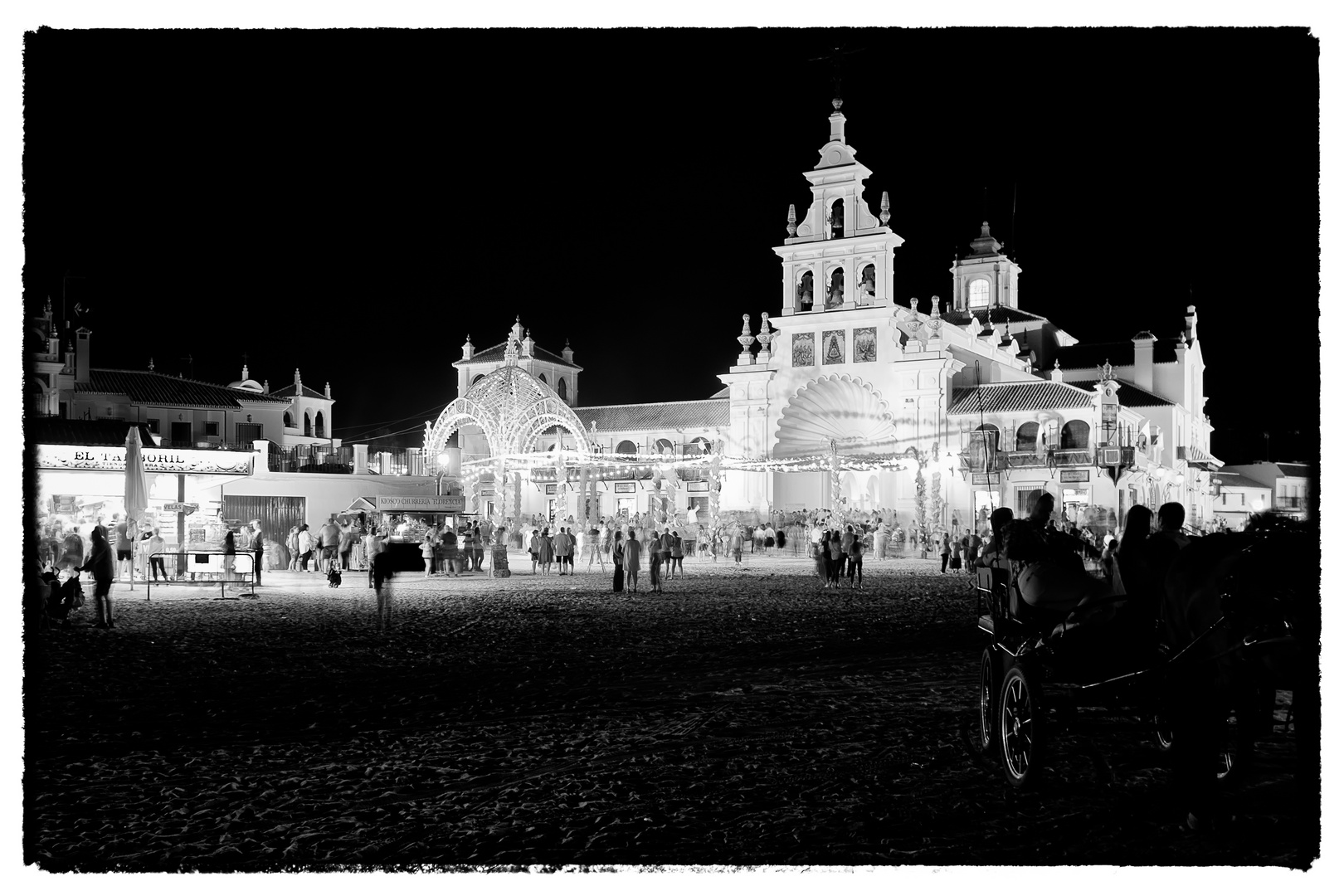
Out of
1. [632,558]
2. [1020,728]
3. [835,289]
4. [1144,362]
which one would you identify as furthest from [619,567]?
[1144,362]

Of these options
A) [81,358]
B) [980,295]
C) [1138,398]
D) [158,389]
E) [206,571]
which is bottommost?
[206,571]

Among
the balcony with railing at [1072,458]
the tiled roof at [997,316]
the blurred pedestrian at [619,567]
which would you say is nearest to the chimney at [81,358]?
the blurred pedestrian at [619,567]

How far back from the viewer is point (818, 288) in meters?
54.5

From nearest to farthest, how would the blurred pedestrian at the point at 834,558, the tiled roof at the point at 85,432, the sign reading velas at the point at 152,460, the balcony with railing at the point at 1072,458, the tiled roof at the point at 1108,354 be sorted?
1. the blurred pedestrian at the point at 834,558
2. the sign reading velas at the point at 152,460
3. the tiled roof at the point at 85,432
4. the balcony with railing at the point at 1072,458
5. the tiled roof at the point at 1108,354

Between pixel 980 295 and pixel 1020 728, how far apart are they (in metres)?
73.3

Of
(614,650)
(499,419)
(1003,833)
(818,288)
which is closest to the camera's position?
(1003,833)

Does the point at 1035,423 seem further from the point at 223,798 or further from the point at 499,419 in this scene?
the point at 223,798

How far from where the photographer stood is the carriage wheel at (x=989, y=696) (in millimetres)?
7383

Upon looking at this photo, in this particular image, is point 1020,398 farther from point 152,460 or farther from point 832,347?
point 152,460

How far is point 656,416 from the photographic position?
6412 cm

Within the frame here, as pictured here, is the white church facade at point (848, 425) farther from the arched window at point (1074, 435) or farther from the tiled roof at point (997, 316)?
the tiled roof at point (997, 316)

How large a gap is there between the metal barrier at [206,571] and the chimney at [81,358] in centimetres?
2793

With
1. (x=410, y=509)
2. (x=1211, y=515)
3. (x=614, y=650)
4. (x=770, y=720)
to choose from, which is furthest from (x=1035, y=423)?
(x=770, y=720)

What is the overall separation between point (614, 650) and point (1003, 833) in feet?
25.5
